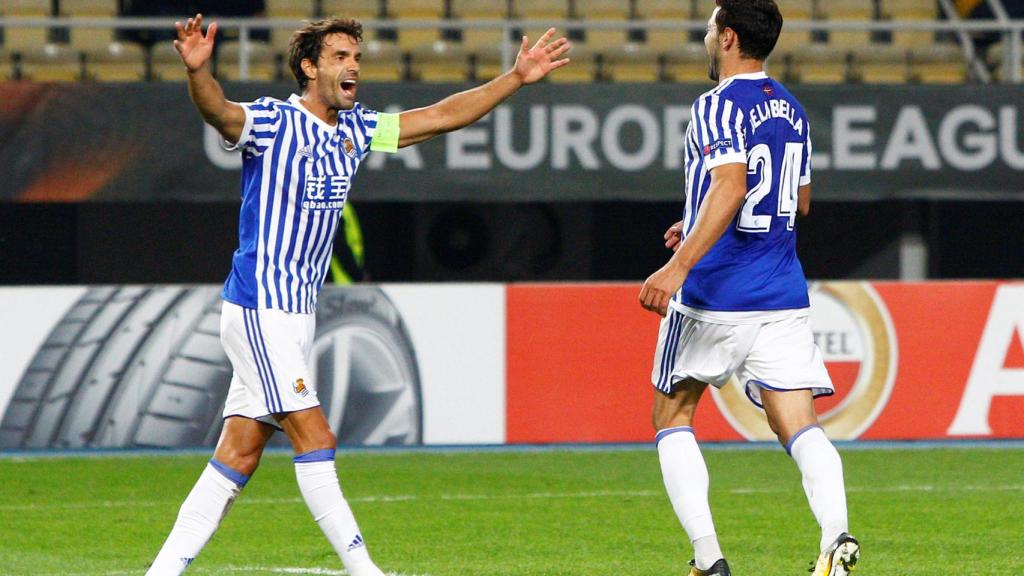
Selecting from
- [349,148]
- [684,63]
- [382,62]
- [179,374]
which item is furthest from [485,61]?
[349,148]

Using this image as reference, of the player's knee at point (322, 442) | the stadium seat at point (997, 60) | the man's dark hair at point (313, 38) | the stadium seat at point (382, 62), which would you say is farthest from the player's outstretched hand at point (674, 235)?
the stadium seat at point (997, 60)

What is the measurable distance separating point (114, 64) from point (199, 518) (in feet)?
35.8

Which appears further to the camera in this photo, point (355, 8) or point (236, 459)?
point (355, 8)

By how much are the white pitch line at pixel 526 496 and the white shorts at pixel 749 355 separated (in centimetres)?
382

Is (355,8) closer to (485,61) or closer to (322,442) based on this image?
(485,61)

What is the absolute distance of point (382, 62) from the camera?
1588 centimetres

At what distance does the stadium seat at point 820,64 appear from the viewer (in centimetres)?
1647

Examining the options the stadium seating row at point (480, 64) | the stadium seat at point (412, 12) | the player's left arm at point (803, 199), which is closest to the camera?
the player's left arm at point (803, 199)

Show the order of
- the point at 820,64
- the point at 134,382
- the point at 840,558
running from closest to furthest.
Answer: the point at 840,558 < the point at 134,382 < the point at 820,64

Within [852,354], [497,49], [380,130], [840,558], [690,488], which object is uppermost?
[497,49]

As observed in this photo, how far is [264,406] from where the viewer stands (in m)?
5.44

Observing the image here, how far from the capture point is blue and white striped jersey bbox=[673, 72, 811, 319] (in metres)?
5.55

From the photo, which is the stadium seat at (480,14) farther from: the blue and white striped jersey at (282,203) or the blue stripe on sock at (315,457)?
the blue stripe on sock at (315,457)

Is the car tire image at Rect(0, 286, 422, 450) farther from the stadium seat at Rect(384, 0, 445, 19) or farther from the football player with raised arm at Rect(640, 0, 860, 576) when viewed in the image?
the football player with raised arm at Rect(640, 0, 860, 576)
